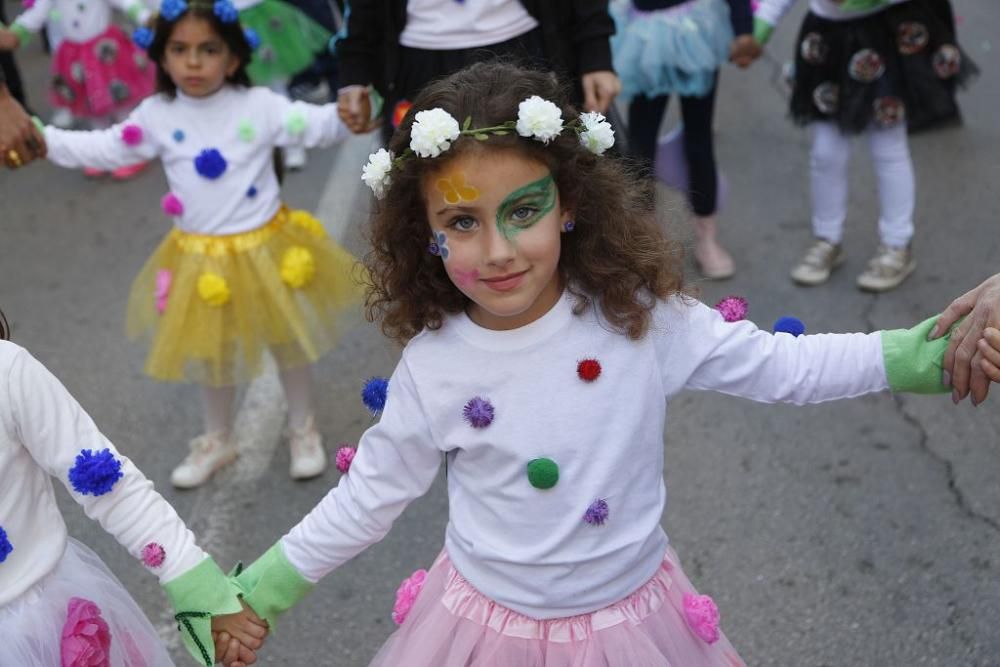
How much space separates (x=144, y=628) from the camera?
8.47ft

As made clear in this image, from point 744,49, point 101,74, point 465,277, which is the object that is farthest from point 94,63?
point 465,277

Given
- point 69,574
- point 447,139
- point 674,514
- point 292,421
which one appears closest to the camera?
point 447,139

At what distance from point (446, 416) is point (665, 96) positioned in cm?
317

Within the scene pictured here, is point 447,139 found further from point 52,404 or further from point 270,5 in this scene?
point 270,5

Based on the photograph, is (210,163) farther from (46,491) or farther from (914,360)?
(914,360)

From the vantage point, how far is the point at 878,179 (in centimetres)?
504

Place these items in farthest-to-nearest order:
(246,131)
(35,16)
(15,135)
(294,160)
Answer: (294,160), (35,16), (246,131), (15,135)

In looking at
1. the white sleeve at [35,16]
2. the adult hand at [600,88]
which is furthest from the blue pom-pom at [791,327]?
the white sleeve at [35,16]

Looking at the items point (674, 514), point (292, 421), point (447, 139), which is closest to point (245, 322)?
point (292, 421)

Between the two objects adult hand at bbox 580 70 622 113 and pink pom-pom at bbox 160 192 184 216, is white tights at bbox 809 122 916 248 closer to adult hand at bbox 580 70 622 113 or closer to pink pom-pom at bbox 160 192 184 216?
adult hand at bbox 580 70 622 113

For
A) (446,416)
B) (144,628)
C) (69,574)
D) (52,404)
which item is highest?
(52,404)

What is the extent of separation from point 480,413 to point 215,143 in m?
2.06

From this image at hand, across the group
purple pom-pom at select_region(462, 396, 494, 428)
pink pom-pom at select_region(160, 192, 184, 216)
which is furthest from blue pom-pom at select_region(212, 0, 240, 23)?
purple pom-pom at select_region(462, 396, 494, 428)

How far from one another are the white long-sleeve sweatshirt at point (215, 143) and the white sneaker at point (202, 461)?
757 mm
